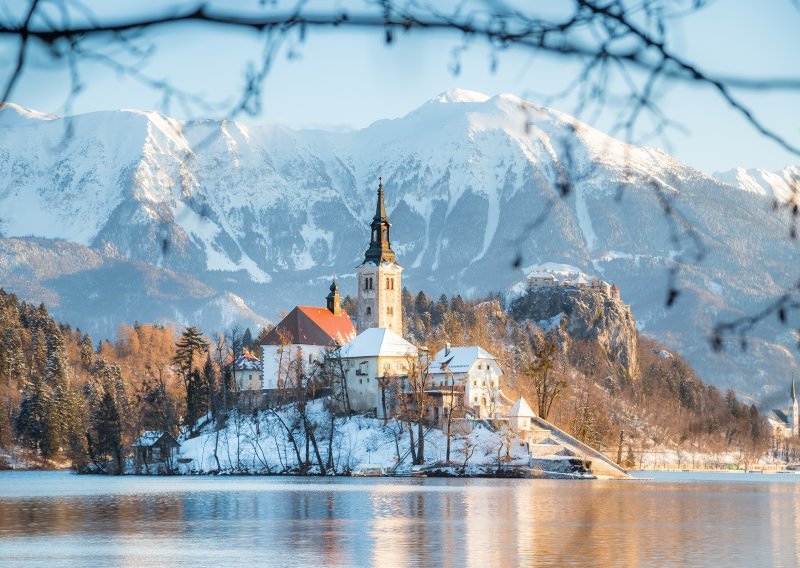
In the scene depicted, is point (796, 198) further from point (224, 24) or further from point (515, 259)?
point (224, 24)

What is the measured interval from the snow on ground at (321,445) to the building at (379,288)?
78.7 feet

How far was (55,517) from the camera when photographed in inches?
2101

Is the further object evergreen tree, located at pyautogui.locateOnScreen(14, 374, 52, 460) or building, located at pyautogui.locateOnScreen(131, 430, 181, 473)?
evergreen tree, located at pyautogui.locateOnScreen(14, 374, 52, 460)

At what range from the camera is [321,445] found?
11012 centimetres

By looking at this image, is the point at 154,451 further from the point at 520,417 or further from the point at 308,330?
the point at 520,417

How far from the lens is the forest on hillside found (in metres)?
120

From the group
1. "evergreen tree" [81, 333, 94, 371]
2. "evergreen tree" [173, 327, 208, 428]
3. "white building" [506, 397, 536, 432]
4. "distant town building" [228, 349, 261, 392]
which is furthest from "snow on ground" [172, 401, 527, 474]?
"evergreen tree" [81, 333, 94, 371]

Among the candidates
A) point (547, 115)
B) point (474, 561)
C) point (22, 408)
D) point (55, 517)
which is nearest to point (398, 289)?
point (22, 408)

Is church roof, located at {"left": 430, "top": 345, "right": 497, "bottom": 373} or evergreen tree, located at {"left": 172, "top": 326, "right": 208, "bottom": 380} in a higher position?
evergreen tree, located at {"left": 172, "top": 326, "right": 208, "bottom": 380}

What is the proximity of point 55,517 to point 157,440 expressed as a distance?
6453 centimetres

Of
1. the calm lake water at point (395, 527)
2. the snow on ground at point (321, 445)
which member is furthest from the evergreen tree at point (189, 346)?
the calm lake water at point (395, 527)

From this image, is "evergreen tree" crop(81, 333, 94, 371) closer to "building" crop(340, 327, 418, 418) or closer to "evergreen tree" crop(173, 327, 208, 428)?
"evergreen tree" crop(173, 327, 208, 428)

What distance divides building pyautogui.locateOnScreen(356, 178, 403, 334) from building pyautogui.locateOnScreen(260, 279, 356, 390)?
3.28 meters

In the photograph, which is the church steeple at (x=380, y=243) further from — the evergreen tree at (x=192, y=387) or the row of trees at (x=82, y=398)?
the evergreen tree at (x=192, y=387)
